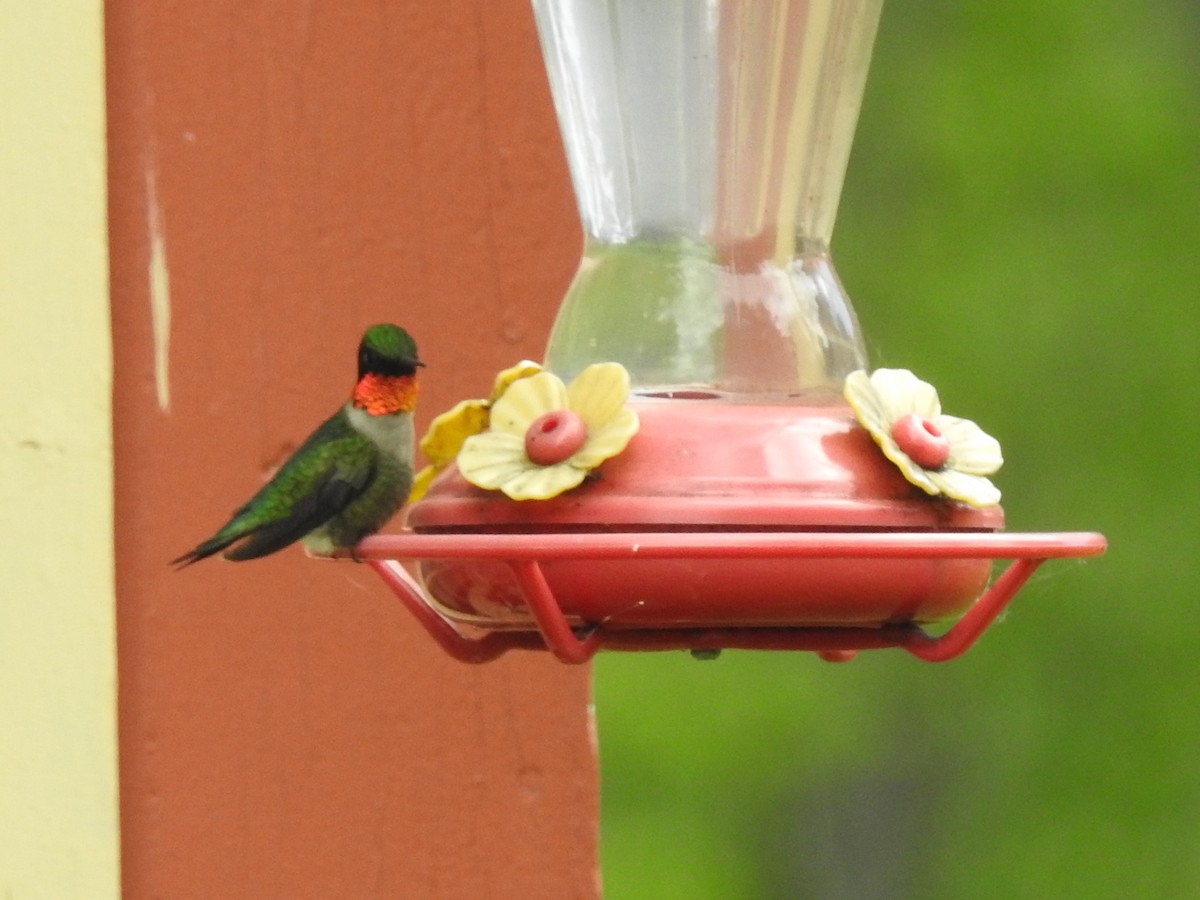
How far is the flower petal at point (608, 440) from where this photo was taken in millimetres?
1971

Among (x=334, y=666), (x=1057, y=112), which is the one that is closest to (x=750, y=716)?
(x=1057, y=112)

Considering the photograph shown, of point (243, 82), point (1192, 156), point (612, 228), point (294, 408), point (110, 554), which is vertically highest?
point (1192, 156)

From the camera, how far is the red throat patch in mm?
2531

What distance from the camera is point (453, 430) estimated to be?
228cm

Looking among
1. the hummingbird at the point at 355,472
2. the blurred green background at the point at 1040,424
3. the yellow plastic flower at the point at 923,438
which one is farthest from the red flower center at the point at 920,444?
the blurred green background at the point at 1040,424

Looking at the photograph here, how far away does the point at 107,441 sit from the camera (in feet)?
8.91

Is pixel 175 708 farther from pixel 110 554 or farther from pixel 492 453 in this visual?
pixel 492 453

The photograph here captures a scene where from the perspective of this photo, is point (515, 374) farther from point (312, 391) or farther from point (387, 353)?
point (312, 391)

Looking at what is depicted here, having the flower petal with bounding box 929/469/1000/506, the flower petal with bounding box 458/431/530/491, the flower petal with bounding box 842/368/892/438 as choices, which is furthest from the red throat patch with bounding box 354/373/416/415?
the flower petal with bounding box 929/469/1000/506

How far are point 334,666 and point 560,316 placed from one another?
0.69m

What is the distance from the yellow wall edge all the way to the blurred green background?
17.4 ft

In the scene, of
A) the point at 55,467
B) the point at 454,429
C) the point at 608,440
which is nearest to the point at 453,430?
the point at 454,429

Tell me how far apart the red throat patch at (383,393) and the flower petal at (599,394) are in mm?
509

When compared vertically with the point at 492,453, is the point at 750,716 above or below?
below
